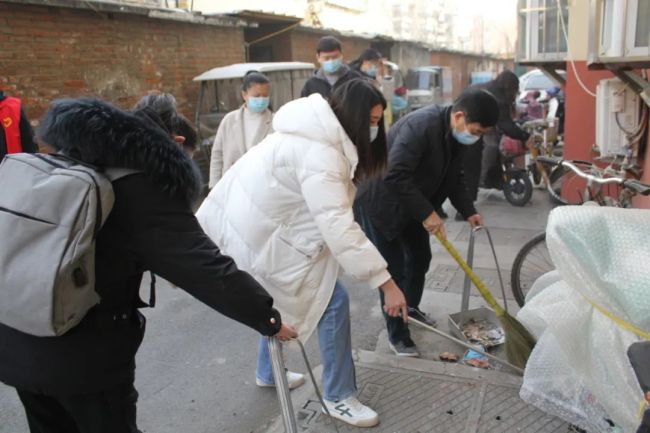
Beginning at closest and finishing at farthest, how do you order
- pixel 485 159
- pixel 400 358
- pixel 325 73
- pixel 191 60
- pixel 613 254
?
pixel 613 254
pixel 400 358
pixel 325 73
pixel 485 159
pixel 191 60

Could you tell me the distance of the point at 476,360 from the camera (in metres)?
3.31

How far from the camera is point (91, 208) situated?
1436 millimetres

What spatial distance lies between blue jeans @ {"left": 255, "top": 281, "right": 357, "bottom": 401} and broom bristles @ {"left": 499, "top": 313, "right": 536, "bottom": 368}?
0.93 metres

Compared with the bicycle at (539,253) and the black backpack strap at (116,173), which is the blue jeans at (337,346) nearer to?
the black backpack strap at (116,173)

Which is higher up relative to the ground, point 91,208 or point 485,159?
point 91,208

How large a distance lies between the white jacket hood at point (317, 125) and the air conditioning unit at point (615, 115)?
3975mm

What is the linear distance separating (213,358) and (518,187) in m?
4.99

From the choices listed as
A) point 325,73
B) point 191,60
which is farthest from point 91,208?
point 191,60

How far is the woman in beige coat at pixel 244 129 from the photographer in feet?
15.5

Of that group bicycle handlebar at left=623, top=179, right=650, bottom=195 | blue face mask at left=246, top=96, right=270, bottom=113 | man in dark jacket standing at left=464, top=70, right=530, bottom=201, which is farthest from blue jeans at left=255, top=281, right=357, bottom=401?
man in dark jacket standing at left=464, top=70, right=530, bottom=201

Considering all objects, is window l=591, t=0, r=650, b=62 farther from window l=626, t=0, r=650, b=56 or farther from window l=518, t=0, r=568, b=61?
window l=518, t=0, r=568, b=61

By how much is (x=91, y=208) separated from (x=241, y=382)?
2.13 metres

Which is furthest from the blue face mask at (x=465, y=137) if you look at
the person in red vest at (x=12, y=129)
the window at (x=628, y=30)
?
the person in red vest at (x=12, y=129)

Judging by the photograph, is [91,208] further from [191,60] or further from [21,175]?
[191,60]
